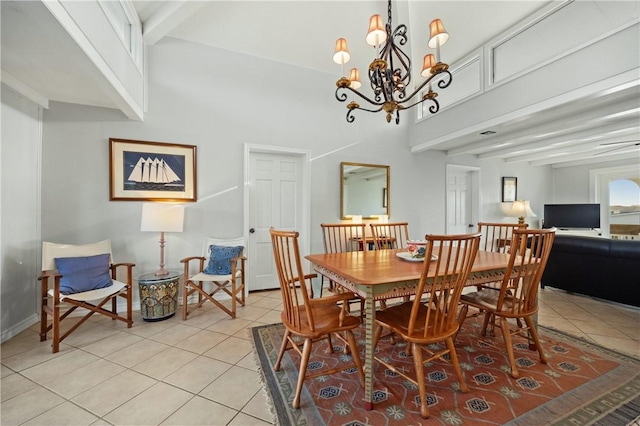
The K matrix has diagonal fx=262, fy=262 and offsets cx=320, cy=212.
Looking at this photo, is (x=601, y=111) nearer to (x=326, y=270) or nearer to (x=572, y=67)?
(x=572, y=67)

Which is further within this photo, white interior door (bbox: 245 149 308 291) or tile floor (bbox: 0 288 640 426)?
white interior door (bbox: 245 149 308 291)

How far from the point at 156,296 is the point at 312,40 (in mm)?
3600

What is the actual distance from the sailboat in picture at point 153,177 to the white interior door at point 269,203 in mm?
917

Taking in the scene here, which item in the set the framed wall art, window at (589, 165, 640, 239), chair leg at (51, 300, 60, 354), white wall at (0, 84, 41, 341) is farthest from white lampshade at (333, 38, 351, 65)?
window at (589, 165, 640, 239)

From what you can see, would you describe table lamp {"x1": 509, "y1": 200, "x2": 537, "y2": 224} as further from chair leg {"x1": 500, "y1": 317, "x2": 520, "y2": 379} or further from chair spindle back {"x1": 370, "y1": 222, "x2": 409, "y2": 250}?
chair leg {"x1": 500, "y1": 317, "x2": 520, "y2": 379}

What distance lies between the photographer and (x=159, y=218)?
2783 millimetres

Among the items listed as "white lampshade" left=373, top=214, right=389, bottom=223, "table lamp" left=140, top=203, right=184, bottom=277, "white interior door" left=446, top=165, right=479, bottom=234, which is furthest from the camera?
"white interior door" left=446, top=165, right=479, bottom=234

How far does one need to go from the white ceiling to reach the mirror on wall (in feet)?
3.51

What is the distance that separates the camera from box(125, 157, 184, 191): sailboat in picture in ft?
10.1

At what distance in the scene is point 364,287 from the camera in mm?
1468

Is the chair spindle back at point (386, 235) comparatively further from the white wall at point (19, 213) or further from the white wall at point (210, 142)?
the white wall at point (19, 213)

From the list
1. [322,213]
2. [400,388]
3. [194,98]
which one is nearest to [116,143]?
[194,98]

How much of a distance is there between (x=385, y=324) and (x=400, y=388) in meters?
0.43

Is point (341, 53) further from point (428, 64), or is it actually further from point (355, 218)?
point (355, 218)
